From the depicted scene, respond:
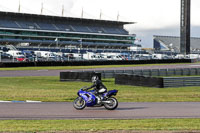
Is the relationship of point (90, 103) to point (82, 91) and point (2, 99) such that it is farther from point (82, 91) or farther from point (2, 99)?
point (2, 99)

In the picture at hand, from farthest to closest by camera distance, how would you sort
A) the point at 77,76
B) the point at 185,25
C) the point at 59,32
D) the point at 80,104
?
the point at 59,32
the point at 185,25
the point at 77,76
the point at 80,104

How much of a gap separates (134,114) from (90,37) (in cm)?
11530

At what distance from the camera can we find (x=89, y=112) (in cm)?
1326

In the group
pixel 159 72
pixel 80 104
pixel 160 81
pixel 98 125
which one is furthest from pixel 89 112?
pixel 159 72

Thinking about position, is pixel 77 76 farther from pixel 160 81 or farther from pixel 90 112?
pixel 90 112

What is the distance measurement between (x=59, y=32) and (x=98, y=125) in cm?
11006

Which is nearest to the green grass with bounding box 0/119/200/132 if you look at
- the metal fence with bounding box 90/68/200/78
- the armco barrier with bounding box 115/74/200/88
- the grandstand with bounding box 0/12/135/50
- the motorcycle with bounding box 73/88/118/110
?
the motorcycle with bounding box 73/88/118/110

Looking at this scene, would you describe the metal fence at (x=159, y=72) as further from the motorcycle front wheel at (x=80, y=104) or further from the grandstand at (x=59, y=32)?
the grandstand at (x=59, y=32)

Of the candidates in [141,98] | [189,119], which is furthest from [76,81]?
[189,119]

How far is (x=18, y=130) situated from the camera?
30.5 ft

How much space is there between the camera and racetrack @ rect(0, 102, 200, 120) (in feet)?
39.7

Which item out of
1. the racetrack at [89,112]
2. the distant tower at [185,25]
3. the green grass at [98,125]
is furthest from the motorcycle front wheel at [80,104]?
the distant tower at [185,25]

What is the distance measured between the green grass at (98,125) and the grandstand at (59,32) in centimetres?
8870

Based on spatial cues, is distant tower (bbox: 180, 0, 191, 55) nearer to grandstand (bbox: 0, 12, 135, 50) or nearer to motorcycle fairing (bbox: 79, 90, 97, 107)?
grandstand (bbox: 0, 12, 135, 50)
